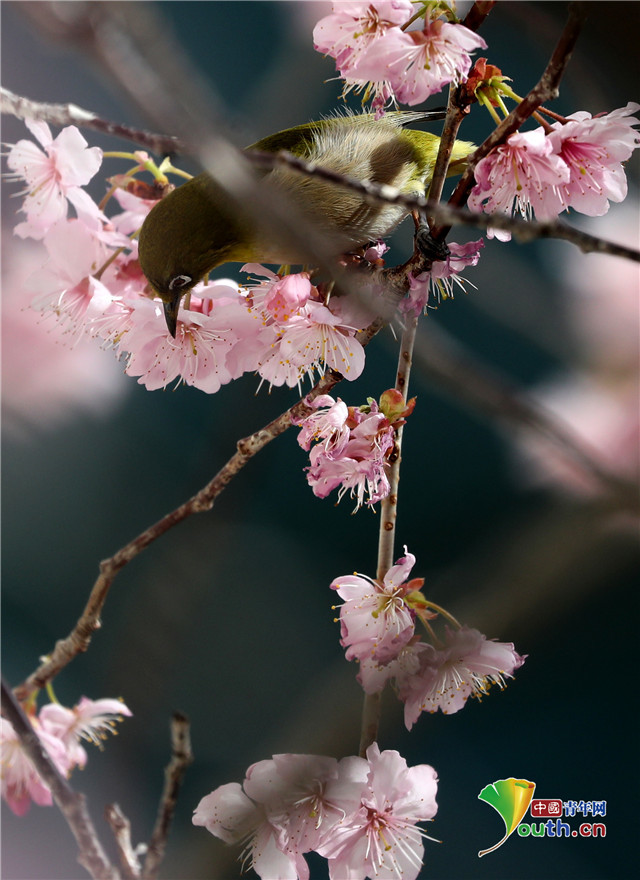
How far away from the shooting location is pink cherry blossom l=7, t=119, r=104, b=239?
0.72m

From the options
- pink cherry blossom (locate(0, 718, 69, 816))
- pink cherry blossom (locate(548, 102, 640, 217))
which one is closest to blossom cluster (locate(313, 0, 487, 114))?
pink cherry blossom (locate(548, 102, 640, 217))

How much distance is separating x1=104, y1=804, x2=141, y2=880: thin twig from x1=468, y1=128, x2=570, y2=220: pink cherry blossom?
2.05 ft

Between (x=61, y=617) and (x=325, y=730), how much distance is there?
1.20 metres

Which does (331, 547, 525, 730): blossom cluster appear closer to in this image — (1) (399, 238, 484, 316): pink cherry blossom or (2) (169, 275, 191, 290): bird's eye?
(1) (399, 238, 484, 316): pink cherry blossom

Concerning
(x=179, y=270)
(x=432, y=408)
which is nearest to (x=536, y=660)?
(x=179, y=270)

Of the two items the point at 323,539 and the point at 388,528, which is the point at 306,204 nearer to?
the point at 388,528

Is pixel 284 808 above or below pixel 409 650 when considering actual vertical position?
below

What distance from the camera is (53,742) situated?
2.78ft

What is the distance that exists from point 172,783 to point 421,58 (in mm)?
636

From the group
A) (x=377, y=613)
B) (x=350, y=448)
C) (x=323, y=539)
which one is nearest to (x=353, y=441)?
(x=350, y=448)

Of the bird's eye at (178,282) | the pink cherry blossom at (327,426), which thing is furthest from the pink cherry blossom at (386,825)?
the bird's eye at (178,282)

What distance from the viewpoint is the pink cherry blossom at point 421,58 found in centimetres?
56

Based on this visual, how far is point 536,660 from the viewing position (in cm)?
71

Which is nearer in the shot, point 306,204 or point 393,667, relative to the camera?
point 393,667
